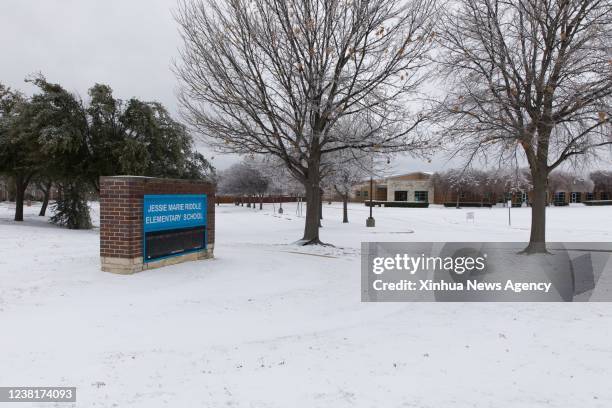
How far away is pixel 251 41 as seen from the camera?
44.5 feet

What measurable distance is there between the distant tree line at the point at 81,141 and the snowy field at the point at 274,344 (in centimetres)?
1325

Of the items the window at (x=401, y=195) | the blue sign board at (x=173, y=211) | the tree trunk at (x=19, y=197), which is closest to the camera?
the blue sign board at (x=173, y=211)

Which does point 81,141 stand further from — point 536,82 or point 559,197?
point 559,197

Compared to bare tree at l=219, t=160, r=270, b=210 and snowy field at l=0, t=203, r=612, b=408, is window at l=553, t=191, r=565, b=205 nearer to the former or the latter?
bare tree at l=219, t=160, r=270, b=210

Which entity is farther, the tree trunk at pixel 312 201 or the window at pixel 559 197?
the window at pixel 559 197

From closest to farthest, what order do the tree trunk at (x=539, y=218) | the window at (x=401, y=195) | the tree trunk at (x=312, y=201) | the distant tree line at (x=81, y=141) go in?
the tree trunk at (x=539, y=218) → the tree trunk at (x=312, y=201) → the distant tree line at (x=81, y=141) → the window at (x=401, y=195)

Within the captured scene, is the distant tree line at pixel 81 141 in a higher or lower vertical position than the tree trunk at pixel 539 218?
higher

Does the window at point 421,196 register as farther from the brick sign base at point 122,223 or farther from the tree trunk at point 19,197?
the brick sign base at point 122,223

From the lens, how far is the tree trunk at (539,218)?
14.0 metres

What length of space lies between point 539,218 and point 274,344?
11.7m

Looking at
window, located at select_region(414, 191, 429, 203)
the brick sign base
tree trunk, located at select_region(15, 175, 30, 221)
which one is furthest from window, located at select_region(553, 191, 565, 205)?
the brick sign base

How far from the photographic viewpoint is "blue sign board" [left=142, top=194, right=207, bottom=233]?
26.6 ft

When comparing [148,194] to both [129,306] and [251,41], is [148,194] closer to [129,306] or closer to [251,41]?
[129,306]

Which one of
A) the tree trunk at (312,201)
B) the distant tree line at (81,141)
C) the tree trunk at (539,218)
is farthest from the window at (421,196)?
the tree trunk at (312,201)
